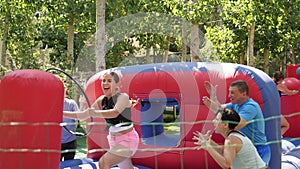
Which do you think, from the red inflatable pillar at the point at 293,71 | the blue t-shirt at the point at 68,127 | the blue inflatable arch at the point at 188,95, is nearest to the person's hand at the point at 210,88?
the blue inflatable arch at the point at 188,95

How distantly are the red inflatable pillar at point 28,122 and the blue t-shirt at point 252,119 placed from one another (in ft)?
6.09

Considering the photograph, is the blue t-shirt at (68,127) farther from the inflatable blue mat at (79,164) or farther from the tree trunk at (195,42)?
the tree trunk at (195,42)

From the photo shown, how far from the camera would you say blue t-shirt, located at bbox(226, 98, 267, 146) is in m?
4.32


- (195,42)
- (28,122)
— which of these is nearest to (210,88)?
(28,122)

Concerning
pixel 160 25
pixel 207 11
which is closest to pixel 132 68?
pixel 207 11

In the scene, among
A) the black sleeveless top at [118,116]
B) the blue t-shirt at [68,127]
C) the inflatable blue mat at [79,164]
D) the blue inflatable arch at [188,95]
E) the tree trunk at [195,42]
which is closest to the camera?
the black sleeveless top at [118,116]

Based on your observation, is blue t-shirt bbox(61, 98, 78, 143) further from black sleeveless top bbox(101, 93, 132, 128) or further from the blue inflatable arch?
black sleeveless top bbox(101, 93, 132, 128)

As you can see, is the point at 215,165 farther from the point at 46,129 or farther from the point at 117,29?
the point at 117,29

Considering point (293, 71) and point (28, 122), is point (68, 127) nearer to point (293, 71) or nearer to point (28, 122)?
point (28, 122)

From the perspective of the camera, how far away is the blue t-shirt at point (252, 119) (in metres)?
4.32

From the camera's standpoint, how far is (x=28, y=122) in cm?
340

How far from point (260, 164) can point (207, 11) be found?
8006mm

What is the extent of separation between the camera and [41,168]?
11.4ft

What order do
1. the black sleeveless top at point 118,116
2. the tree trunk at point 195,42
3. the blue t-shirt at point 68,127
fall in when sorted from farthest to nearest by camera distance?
the tree trunk at point 195,42
the blue t-shirt at point 68,127
the black sleeveless top at point 118,116
